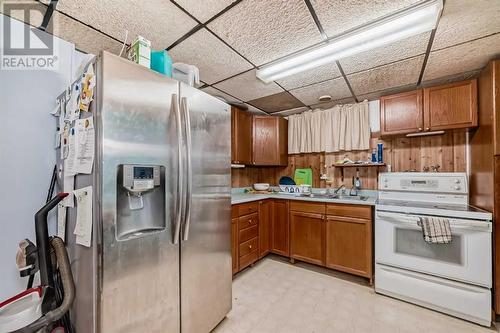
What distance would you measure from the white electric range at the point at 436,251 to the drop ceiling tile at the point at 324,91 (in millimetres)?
1234

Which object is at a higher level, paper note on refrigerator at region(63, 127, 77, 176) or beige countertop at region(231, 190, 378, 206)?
paper note on refrigerator at region(63, 127, 77, 176)

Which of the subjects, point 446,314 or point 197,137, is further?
point 446,314

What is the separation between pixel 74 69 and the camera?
1.72 metres

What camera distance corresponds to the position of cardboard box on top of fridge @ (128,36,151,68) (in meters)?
1.26

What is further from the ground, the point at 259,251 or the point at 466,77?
the point at 466,77

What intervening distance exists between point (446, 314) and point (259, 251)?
1.89 meters

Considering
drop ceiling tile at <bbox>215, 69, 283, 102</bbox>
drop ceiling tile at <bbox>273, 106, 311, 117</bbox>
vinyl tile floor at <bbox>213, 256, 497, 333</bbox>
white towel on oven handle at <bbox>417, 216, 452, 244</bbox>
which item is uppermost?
drop ceiling tile at <bbox>215, 69, 283, 102</bbox>

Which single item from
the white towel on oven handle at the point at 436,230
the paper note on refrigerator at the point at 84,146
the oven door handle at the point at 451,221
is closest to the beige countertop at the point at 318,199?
the oven door handle at the point at 451,221

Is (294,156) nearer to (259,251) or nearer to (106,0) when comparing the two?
(259,251)

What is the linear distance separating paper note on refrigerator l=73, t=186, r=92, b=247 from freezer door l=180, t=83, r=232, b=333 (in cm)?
47

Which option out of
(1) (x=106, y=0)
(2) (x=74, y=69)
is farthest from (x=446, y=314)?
(2) (x=74, y=69)

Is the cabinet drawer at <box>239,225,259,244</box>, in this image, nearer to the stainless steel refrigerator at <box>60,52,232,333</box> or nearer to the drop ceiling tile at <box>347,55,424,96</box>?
the stainless steel refrigerator at <box>60,52,232,333</box>

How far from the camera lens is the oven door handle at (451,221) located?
1.76 metres

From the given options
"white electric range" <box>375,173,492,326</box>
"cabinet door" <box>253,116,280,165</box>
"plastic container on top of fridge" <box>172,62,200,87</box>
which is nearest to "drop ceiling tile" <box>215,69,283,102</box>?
"cabinet door" <box>253,116,280,165</box>
